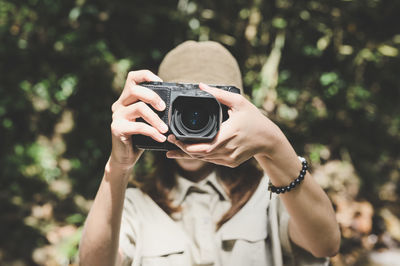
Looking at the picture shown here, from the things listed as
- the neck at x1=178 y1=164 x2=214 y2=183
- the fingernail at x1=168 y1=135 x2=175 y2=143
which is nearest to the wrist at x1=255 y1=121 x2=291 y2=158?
the fingernail at x1=168 y1=135 x2=175 y2=143

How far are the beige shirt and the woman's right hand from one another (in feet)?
1.19

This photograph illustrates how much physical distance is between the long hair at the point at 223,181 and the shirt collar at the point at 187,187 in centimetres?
2

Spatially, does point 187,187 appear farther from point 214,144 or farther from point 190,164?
point 214,144

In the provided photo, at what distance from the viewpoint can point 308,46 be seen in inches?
82.5

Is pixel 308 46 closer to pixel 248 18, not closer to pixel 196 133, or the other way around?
pixel 248 18

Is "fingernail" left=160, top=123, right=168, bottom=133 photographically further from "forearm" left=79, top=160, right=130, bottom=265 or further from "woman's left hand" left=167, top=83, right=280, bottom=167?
"forearm" left=79, top=160, right=130, bottom=265

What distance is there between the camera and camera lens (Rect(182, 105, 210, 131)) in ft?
2.43

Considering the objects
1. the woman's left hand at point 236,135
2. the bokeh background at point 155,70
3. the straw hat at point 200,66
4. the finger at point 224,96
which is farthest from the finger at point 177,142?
the bokeh background at point 155,70

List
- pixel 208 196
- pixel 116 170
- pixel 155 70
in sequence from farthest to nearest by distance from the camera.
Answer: pixel 155 70 → pixel 208 196 → pixel 116 170

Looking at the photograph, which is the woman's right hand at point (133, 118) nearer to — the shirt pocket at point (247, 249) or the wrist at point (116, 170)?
the wrist at point (116, 170)

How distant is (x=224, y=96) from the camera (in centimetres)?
73

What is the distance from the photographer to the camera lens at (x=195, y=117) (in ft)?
2.43

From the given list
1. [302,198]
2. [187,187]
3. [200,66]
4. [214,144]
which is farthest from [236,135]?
[187,187]

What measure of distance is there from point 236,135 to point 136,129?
10.1 inches
